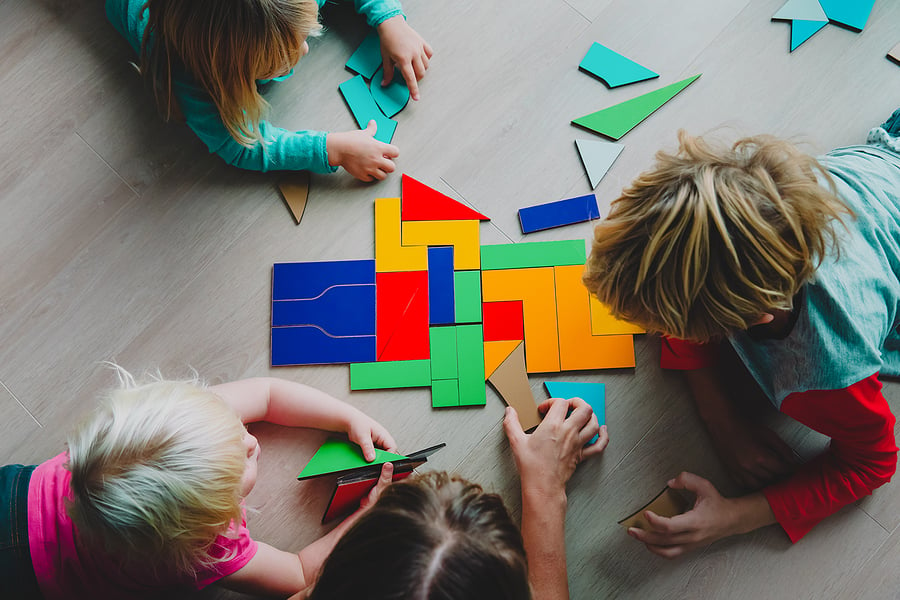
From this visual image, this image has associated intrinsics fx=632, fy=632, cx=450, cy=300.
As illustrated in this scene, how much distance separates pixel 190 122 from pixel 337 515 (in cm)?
66

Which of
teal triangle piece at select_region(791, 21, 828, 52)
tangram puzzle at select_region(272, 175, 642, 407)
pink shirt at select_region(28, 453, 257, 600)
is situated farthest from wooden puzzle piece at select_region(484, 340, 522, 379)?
teal triangle piece at select_region(791, 21, 828, 52)

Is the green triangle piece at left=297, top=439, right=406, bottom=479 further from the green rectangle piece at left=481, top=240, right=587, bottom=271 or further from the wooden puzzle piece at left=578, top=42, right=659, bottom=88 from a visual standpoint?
the wooden puzzle piece at left=578, top=42, right=659, bottom=88

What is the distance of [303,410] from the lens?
Result: 971mm

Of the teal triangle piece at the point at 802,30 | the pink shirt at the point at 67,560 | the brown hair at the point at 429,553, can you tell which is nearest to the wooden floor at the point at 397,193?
the teal triangle piece at the point at 802,30

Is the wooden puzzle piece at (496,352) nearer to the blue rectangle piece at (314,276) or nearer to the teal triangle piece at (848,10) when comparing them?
the blue rectangle piece at (314,276)

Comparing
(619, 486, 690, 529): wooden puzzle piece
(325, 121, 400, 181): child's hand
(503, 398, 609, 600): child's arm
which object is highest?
(325, 121, 400, 181): child's hand

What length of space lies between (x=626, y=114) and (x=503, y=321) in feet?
1.37

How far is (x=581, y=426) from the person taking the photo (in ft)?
3.23

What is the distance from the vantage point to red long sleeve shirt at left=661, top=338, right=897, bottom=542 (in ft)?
2.62

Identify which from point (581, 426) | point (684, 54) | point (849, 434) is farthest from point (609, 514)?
point (684, 54)

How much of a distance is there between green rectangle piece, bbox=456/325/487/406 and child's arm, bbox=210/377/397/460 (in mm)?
141

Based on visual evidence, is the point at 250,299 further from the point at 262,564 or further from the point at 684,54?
the point at 684,54

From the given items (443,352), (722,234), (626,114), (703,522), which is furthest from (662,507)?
(626,114)

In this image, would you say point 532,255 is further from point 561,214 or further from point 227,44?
point 227,44
